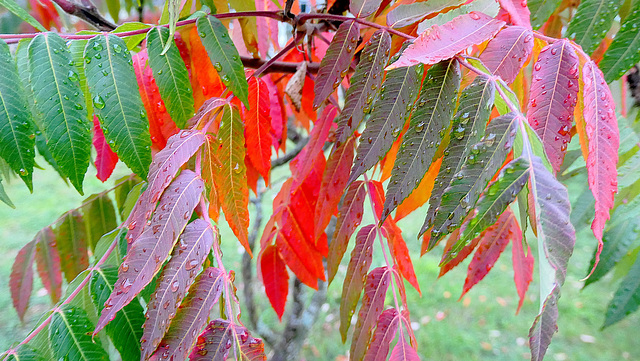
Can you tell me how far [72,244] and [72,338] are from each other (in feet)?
2.07

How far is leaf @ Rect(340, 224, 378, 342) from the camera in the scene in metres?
0.87

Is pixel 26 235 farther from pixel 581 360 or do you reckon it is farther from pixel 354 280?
pixel 581 360

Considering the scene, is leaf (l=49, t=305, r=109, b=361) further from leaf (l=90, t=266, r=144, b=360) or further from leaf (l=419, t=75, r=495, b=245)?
leaf (l=419, t=75, r=495, b=245)

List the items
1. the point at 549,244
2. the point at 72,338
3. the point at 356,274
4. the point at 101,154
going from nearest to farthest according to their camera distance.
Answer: the point at 549,244 → the point at 72,338 → the point at 356,274 → the point at 101,154

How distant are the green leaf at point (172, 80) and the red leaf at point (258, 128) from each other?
17 centimetres

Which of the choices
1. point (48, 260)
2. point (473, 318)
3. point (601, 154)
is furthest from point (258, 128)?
point (473, 318)

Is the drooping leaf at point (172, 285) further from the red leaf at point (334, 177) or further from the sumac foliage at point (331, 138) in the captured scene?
the red leaf at point (334, 177)

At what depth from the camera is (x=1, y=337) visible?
3414 mm

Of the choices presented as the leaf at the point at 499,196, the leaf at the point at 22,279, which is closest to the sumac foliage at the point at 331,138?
the leaf at the point at 499,196

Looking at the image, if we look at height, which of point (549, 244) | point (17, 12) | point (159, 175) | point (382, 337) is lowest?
point (382, 337)

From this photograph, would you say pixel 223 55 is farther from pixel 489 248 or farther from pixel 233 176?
pixel 489 248

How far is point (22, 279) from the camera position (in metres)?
1.20

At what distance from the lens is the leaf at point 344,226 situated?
91 centimetres

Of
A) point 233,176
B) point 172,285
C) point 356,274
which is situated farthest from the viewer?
point 356,274
